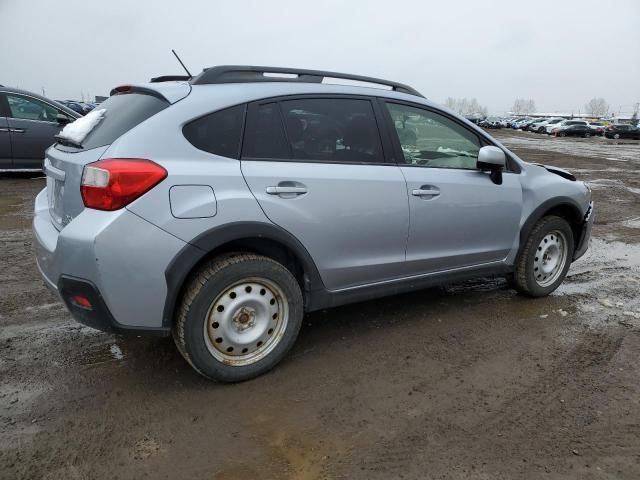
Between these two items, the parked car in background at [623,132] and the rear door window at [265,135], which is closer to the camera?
the rear door window at [265,135]

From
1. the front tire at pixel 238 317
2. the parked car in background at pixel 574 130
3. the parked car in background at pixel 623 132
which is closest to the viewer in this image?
the front tire at pixel 238 317

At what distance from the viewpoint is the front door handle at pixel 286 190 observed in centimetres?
291

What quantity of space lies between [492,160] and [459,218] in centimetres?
49

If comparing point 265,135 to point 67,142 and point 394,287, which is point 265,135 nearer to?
point 67,142

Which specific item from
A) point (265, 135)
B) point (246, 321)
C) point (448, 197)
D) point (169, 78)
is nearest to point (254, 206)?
point (265, 135)

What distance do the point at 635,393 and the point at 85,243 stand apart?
126 inches

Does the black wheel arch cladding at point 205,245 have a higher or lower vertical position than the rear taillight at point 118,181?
lower

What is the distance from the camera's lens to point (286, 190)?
2.96 m

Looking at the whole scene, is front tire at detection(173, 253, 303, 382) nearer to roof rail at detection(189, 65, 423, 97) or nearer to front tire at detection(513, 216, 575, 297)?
roof rail at detection(189, 65, 423, 97)

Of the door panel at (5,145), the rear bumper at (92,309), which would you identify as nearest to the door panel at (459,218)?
the rear bumper at (92,309)

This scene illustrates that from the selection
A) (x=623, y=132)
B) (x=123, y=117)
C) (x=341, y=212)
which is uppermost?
(x=123, y=117)

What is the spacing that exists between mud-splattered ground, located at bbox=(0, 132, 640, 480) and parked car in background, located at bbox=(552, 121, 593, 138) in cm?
4784

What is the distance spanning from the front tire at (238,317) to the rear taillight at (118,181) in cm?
55

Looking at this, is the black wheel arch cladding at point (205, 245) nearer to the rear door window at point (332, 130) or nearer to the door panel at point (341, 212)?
the door panel at point (341, 212)
